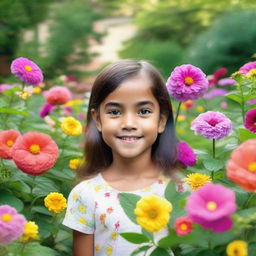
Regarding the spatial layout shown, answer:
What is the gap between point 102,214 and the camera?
1816mm

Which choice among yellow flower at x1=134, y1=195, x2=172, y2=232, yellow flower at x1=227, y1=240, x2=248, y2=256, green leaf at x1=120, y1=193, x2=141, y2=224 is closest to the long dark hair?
green leaf at x1=120, y1=193, x2=141, y2=224

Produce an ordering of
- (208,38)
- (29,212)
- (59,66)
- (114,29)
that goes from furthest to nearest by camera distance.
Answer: (114,29)
(59,66)
(208,38)
(29,212)

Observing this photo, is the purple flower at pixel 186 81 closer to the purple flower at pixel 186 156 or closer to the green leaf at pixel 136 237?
the purple flower at pixel 186 156

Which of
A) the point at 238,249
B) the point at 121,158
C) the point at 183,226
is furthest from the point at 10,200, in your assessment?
the point at 238,249

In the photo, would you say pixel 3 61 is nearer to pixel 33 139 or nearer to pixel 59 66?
pixel 59 66

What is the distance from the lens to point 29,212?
2.00 m

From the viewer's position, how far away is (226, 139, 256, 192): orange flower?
3.95 ft

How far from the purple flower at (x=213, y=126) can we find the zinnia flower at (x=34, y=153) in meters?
0.46

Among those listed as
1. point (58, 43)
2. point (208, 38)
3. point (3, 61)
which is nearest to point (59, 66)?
point (58, 43)

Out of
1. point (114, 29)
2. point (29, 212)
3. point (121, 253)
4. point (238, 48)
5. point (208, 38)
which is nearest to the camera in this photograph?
point (121, 253)

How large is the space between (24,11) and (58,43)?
1.88 metres

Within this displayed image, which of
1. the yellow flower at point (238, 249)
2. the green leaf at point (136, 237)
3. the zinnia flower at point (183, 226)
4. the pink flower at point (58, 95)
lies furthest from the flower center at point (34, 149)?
the pink flower at point (58, 95)

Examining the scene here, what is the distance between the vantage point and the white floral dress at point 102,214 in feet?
5.87

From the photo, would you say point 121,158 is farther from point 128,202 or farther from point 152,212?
point 152,212
